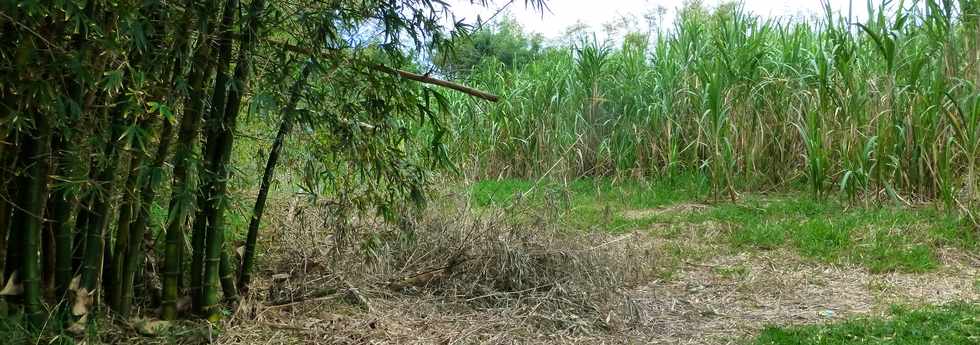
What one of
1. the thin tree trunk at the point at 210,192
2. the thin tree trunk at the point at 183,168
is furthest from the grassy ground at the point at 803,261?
the thin tree trunk at the point at 183,168

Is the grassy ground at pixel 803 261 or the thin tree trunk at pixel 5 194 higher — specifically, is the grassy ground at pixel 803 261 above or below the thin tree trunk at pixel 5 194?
below

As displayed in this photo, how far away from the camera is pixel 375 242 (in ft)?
12.8

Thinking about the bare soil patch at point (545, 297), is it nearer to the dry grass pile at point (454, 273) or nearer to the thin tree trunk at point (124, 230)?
the dry grass pile at point (454, 273)

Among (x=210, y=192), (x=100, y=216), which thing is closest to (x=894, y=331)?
(x=210, y=192)

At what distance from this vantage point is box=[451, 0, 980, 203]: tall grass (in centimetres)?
600

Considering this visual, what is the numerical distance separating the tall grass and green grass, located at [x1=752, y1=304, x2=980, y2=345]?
214 cm

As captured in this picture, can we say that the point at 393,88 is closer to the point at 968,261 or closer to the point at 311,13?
the point at 311,13

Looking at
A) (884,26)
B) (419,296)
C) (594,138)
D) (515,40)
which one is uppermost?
(515,40)

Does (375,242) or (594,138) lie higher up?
(594,138)

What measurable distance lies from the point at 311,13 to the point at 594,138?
6135 mm

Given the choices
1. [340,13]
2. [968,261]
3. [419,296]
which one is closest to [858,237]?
[968,261]

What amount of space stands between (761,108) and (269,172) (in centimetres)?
548

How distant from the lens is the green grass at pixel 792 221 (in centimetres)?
517

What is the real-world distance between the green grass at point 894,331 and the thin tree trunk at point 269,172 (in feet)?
7.34
